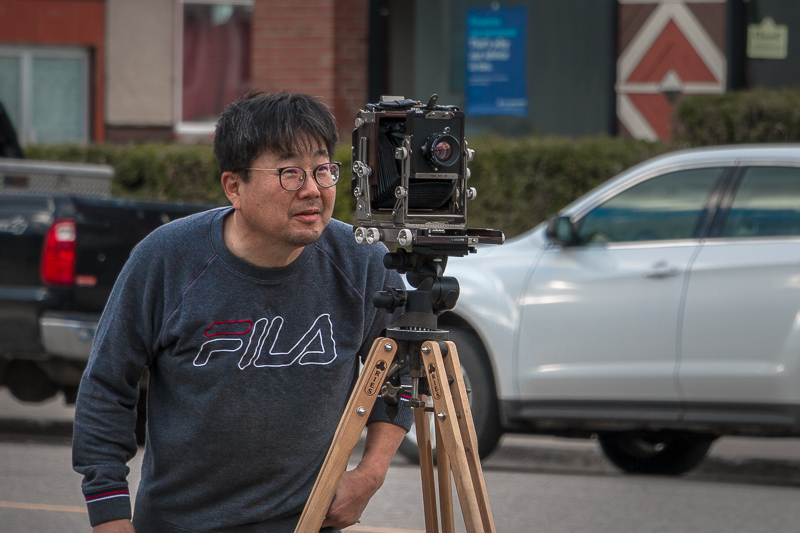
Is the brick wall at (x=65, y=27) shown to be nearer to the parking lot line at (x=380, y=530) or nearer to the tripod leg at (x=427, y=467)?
the parking lot line at (x=380, y=530)

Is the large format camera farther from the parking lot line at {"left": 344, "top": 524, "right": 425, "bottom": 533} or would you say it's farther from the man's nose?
the parking lot line at {"left": 344, "top": 524, "right": 425, "bottom": 533}

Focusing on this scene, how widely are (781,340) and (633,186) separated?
1234mm

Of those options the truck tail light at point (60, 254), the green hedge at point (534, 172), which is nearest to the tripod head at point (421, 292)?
the truck tail light at point (60, 254)

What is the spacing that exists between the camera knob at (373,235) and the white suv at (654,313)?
13.3ft

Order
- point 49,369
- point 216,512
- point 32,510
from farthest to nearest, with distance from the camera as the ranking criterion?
point 49,369 < point 32,510 < point 216,512

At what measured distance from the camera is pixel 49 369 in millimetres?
7637

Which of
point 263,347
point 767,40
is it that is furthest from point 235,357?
point 767,40

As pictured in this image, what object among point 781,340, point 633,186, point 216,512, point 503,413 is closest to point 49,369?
point 503,413

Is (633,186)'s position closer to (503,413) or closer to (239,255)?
(503,413)

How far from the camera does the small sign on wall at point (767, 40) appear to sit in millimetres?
12008

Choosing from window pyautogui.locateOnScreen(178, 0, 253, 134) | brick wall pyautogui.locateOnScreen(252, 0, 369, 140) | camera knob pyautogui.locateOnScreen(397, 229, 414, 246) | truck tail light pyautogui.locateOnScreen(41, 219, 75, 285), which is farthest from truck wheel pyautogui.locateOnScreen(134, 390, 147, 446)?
window pyautogui.locateOnScreen(178, 0, 253, 134)

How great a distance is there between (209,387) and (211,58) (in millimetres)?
13177

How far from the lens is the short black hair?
2867 mm

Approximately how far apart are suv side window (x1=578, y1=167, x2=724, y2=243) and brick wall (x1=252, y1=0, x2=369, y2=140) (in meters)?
6.26
